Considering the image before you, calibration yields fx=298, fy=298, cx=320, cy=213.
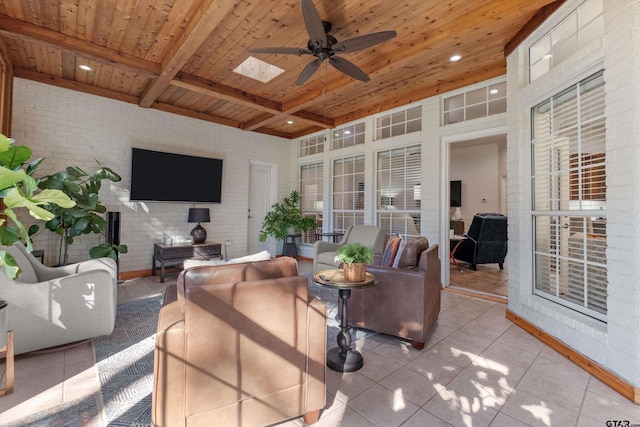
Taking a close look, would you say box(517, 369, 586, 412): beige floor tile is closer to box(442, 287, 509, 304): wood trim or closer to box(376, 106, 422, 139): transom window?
box(442, 287, 509, 304): wood trim

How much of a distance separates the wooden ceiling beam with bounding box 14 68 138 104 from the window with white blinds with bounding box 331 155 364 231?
148 inches

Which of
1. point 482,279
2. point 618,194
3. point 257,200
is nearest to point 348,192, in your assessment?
point 257,200

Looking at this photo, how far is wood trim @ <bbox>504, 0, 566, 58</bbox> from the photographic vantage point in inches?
103

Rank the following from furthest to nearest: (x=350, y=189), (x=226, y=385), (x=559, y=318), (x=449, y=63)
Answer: (x=350, y=189) → (x=449, y=63) → (x=559, y=318) → (x=226, y=385)

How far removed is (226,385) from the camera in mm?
1401

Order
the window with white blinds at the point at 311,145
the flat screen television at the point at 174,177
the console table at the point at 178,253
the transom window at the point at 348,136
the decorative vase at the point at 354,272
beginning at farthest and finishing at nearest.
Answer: the window with white blinds at the point at 311,145
the transom window at the point at 348,136
the flat screen television at the point at 174,177
the console table at the point at 178,253
the decorative vase at the point at 354,272

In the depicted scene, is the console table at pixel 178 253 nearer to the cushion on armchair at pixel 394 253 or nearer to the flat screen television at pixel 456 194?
the cushion on armchair at pixel 394 253

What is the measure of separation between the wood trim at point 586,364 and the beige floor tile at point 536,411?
48cm

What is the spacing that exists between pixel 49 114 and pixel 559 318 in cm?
641

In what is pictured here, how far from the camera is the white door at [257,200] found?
648 cm

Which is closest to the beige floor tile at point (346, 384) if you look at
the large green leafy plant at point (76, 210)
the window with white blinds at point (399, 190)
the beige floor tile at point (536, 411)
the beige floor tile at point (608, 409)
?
the beige floor tile at point (536, 411)

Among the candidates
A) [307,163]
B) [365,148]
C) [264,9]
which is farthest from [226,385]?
[307,163]

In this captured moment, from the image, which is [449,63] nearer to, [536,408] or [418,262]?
[418,262]

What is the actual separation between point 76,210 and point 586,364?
17.3ft
